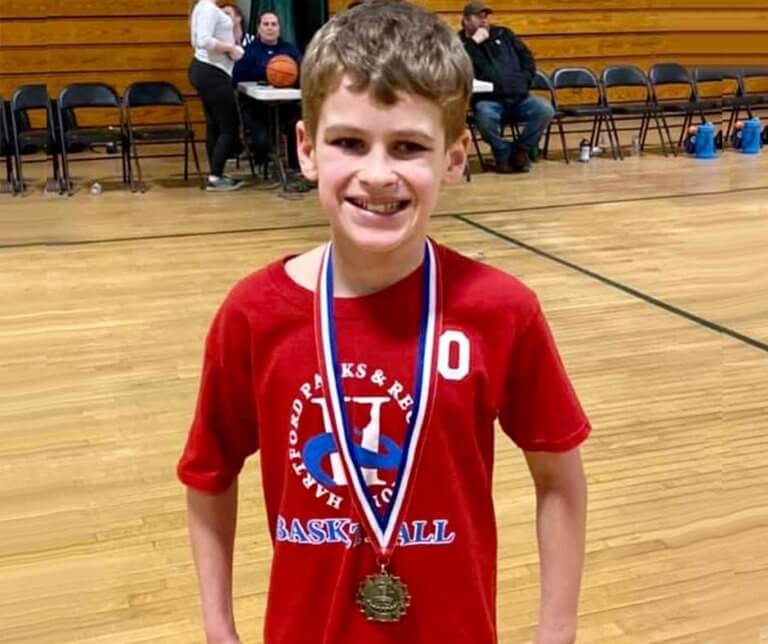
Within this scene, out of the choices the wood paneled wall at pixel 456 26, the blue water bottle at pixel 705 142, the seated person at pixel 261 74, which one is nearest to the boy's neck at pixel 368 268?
the seated person at pixel 261 74

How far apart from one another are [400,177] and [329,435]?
33cm

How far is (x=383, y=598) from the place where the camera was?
126 cm

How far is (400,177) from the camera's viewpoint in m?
1.20

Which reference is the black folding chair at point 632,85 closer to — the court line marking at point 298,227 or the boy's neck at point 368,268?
the court line marking at point 298,227

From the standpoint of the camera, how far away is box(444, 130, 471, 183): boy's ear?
4.19ft

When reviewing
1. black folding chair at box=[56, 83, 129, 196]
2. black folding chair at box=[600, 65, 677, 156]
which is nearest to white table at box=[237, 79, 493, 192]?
black folding chair at box=[56, 83, 129, 196]

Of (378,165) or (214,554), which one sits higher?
(378,165)

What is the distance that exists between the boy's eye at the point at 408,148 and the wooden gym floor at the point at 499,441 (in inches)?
65.6

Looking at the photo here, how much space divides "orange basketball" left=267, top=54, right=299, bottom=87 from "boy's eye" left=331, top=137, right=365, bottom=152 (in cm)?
688

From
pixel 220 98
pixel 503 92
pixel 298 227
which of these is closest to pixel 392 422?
pixel 298 227

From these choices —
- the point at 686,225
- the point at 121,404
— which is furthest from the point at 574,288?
the point at 121,404

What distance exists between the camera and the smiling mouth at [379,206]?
1.21m

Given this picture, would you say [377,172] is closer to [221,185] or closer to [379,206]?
[379,206]

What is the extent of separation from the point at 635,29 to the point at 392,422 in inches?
464
